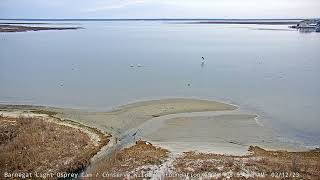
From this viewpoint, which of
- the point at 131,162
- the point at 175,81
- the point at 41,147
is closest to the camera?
the point at 131,162

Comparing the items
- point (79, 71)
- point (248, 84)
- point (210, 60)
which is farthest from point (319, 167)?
point (210, 60)

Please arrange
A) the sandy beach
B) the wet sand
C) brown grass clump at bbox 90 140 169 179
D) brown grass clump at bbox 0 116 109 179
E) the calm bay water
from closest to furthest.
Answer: brown grass clump at bbox 90 140 169 179
brown grass clump at bbox 0 116 109 179
the sandy beach
the wet sand
the calm bay water

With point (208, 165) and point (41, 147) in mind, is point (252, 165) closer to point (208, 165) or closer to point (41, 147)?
point (208, 165)

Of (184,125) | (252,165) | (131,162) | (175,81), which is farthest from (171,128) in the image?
(175,81)

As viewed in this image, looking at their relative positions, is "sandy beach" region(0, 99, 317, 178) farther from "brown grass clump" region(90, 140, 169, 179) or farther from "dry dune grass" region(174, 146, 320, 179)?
"dry dune grass" region(174, 146, 320, 179)

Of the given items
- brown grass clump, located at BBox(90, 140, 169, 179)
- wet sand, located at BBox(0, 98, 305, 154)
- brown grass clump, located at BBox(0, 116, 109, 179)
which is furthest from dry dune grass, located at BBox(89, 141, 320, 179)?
wet sand, located at BBox(0, 98, 305, 154)
